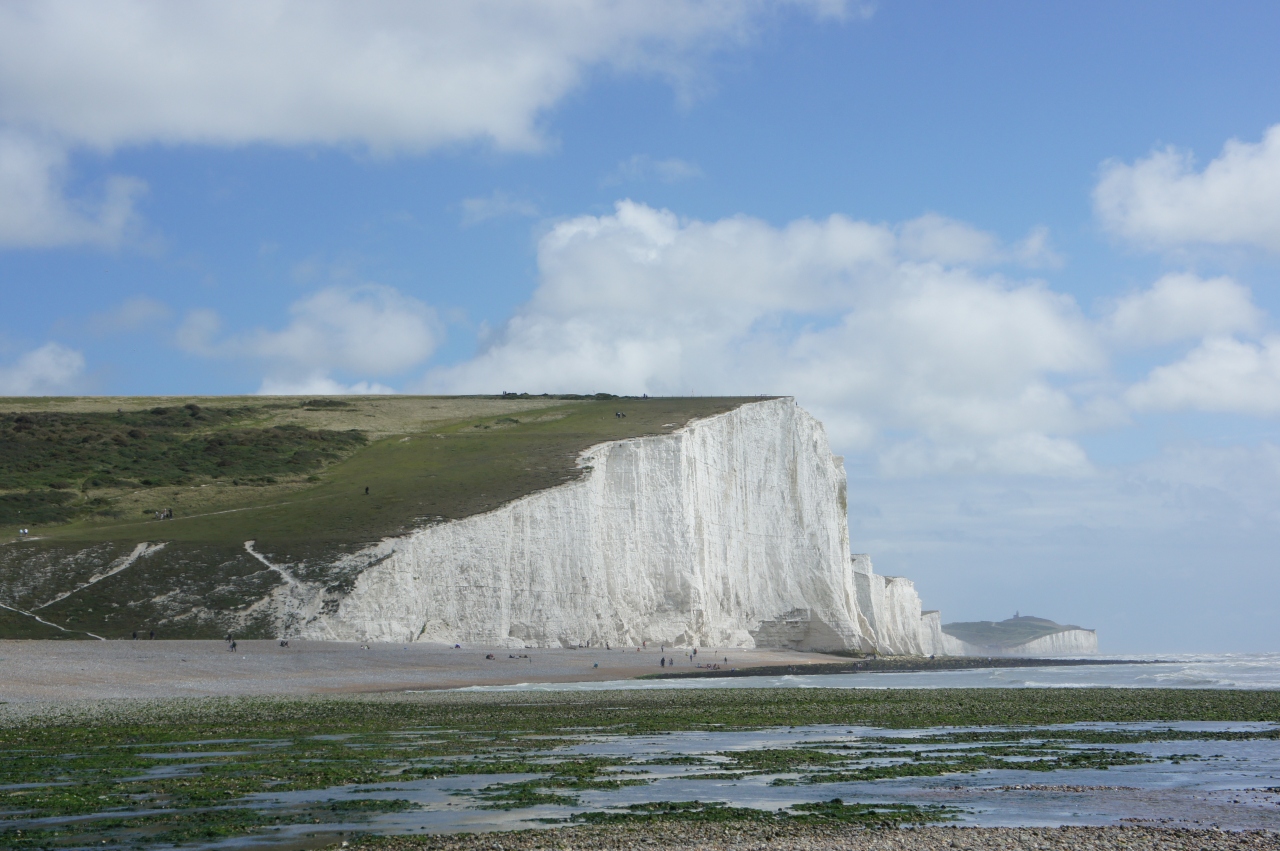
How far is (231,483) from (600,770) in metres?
50.4

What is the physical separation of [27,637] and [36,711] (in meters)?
16.5

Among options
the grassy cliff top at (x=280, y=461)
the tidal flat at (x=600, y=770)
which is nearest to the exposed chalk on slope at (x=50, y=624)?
the grassy cliff top at (x=280, y=461)

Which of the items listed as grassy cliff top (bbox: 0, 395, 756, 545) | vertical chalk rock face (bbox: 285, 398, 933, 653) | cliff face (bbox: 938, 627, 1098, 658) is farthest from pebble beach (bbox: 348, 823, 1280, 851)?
cliff face (bbox: 938, 627, 1098, 658)

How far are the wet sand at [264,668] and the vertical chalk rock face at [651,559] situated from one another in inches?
124

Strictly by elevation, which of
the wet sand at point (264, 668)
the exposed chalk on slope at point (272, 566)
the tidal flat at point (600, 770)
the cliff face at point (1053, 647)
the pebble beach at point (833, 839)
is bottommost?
the cliff face at point (1053, 647)

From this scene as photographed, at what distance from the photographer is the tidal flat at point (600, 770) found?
10.8 metres

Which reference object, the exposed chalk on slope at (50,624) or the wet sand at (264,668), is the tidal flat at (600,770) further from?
the exposed chalk on slope at (50,624)

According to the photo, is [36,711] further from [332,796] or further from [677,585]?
[677,585]

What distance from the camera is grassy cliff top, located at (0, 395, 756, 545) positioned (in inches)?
2010

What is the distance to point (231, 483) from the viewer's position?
59.3 meters

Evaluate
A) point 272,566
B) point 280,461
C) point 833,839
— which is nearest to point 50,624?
point 272,566

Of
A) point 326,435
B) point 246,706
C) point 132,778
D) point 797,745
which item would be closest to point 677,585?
point 326,435

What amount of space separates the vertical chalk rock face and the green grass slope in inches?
64.3

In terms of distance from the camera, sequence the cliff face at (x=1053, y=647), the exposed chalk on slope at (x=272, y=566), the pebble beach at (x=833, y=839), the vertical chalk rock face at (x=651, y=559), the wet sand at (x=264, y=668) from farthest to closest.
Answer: the cliff face at (x=1053, y=647) → the vertical chalk rock face at (x=651, y=559) → the exposed chalk on slope at (x=272, y=566) → the wet sand at (x=264, y=668) → the pebble beach at (x=833, y=839)
